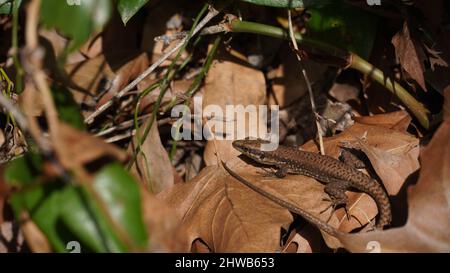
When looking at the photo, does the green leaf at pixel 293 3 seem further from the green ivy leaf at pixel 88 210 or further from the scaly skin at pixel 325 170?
the green ivy leaf at pixel 88 210

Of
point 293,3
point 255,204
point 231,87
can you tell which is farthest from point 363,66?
point 255,204

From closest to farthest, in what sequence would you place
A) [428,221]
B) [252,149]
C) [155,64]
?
[428,221] → [155,64] → [252,149]

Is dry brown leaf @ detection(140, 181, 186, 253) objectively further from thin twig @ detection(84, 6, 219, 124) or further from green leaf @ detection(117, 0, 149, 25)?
thin twig @ detection(84, 6, 219, 124)

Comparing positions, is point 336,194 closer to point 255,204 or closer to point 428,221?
point 255,204

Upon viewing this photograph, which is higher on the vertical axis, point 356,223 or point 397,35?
point 397,35

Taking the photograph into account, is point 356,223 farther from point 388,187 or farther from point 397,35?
point 397,35

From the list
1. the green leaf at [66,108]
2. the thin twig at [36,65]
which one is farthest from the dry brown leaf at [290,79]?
the thin twig at [36,65]

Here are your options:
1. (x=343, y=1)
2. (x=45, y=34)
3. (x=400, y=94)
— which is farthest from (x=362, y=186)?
(x=45, y=34)

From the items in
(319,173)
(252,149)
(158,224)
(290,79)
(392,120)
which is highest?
(158,224)
